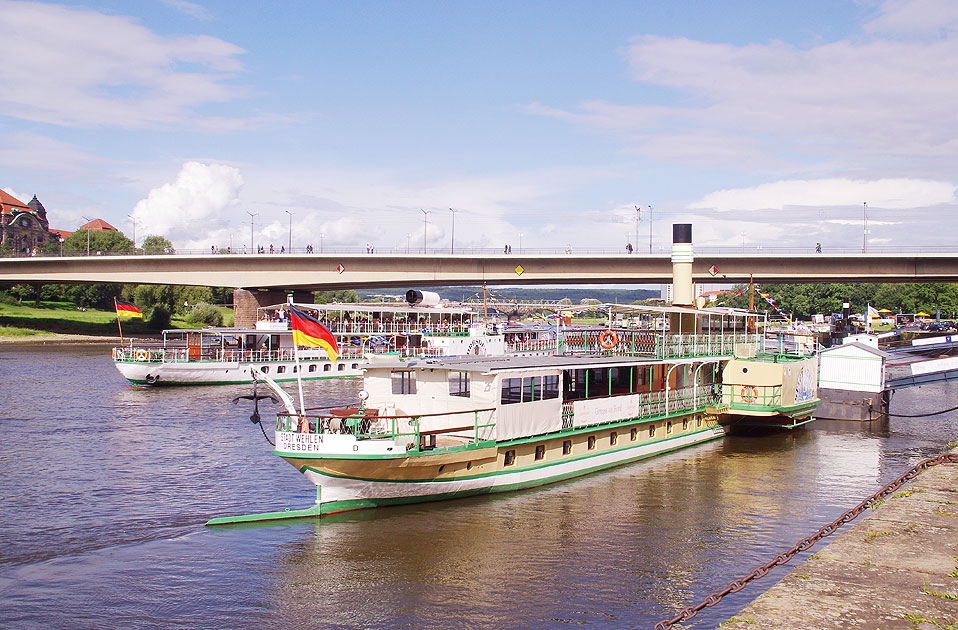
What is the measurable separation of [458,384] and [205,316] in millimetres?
99002

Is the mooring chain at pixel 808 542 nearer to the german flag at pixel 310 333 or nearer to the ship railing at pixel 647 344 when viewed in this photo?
the ship railing at pixel 647 344

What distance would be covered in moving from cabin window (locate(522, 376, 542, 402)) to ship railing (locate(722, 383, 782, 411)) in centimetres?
1409

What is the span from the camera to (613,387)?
30297 mm

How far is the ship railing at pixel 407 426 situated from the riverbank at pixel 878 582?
10.8m

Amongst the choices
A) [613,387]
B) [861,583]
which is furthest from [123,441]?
[861,583]

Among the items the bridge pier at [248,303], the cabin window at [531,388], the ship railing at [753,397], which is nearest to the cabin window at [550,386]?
the cabin window at [531,388]

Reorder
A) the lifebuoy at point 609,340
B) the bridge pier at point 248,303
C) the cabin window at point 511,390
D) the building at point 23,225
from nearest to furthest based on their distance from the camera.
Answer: the cabin window at point 511,390
the lifebuoy at point 609,340
the bridge pier at point 248,303
the building at point 23,225

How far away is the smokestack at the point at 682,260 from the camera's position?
46156 mm

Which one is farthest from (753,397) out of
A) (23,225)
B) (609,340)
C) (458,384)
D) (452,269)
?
(23,225)

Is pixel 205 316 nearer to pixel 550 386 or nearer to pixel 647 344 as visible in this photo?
pixel 647 344

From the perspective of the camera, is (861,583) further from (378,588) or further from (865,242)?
(865,242)

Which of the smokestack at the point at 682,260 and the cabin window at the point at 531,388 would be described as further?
the smokestack at the point at 682,260

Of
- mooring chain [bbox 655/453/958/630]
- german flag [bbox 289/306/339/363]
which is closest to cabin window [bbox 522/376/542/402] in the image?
german flag [bbox 289/306/339/363]

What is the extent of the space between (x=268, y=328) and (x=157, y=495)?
45943 millimetres
